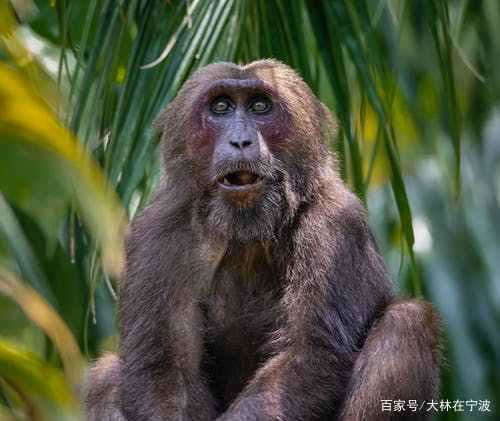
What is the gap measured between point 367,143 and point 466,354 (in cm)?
152

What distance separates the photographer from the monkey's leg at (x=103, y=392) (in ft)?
20.2

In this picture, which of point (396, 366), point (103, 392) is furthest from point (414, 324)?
point (103, 392)

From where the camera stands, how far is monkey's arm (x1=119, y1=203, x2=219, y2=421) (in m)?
5.96

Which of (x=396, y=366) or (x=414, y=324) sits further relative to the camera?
(x=414, y=324)

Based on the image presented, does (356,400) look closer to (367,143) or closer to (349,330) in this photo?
(349,330)

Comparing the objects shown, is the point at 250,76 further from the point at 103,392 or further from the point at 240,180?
the point at 103,392

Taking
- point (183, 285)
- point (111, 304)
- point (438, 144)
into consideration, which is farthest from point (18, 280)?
point (438, 144)

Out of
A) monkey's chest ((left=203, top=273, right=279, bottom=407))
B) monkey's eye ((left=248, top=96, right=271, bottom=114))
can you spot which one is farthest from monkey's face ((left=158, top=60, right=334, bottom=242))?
monkey's chest ((left=203, top=273, right=279, bottom=407))

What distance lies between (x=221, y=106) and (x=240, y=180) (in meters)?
0.45

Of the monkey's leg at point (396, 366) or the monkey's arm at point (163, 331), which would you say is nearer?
the monkey's leg at point (396, 366)

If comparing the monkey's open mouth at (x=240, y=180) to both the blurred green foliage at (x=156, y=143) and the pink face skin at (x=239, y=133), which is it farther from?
the blurred green foliage at (x=156, y=143)

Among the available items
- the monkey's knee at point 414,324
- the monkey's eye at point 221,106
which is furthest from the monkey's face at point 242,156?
the monkey's knee at point 414,324

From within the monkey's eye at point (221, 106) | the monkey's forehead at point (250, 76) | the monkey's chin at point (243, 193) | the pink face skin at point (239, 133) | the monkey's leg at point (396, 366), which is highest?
the monkey's forehead at point (250, 76)

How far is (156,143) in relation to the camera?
666cm
